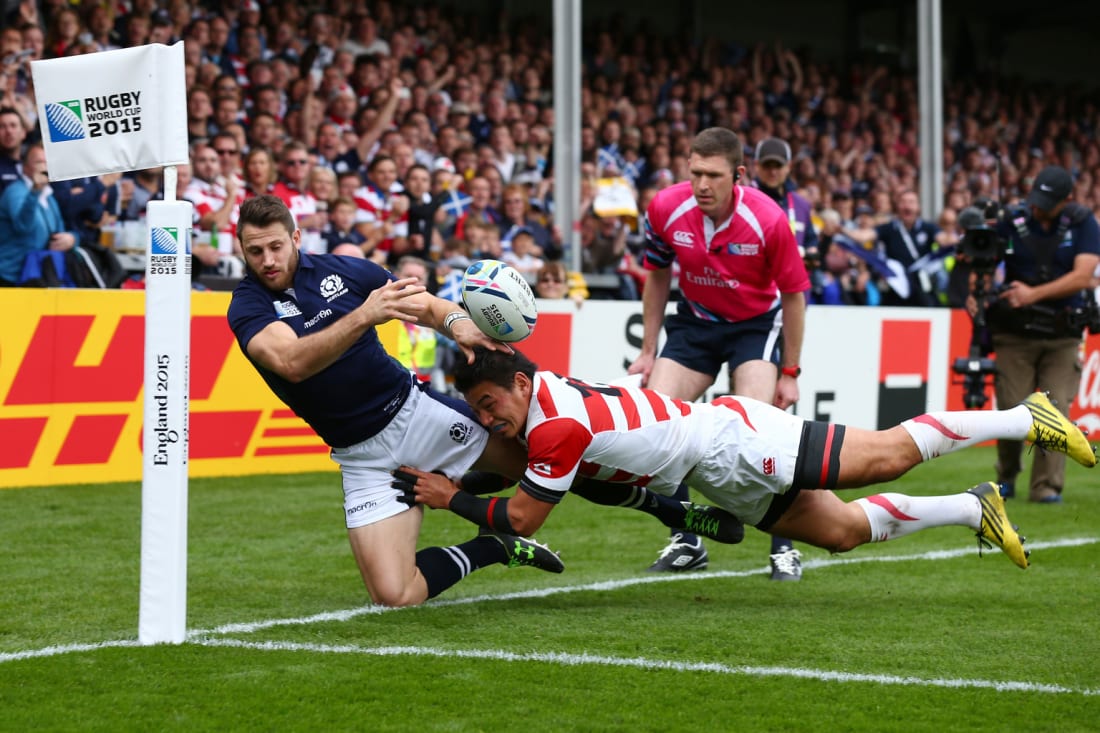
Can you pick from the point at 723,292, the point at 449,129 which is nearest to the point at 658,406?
the point at 723,292

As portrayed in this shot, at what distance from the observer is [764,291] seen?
802cm

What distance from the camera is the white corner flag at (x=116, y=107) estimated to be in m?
5.41

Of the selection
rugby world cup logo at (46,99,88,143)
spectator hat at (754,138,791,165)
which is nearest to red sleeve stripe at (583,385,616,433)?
rugby world cup logo at (46,99,88,143)

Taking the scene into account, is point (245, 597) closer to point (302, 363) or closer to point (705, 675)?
point (302, 363)

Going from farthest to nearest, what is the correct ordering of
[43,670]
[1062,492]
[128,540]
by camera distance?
[1062,492] → [128,540] → [43,670]

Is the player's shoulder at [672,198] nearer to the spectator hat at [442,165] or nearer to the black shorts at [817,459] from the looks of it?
the black shorts at [817,459]

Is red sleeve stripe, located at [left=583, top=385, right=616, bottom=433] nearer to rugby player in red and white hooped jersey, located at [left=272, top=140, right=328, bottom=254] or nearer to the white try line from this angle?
the white try line

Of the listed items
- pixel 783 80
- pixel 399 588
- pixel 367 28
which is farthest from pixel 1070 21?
pixel 399 588

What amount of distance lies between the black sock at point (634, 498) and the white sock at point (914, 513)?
34.0 inches

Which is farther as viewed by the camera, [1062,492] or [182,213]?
[1062,492]

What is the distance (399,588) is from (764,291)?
2.81 metres

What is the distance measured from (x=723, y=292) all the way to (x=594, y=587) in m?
1.87

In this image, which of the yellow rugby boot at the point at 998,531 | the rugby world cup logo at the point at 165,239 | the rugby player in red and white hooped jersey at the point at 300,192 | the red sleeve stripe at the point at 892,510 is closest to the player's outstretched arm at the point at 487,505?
the rugby world cup logo at the point at 165,239

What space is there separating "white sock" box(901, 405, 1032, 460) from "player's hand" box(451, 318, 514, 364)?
194 centimetres
